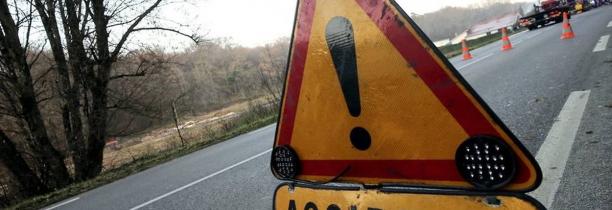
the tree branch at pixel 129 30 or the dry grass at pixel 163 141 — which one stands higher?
the tree branch at pixel 129 30

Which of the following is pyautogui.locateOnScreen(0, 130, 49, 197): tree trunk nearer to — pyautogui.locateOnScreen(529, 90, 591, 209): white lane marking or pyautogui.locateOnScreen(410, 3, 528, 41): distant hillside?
pyautogui.locateOnScreen(529, 90, 591, 209): white lane marking

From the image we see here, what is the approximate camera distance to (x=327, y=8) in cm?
138

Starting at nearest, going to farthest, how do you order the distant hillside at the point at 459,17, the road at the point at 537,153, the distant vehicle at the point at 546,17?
the road at the point at 537,153, the distant vehicle at the point at 546,17, the distant hillside at the point at 459,17

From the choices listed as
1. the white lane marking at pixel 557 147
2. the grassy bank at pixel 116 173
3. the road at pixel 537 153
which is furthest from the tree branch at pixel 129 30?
the white lane marking at pixel 557 147

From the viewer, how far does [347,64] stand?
1342 millimetres

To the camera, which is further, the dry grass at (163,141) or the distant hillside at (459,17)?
the distant hillside at (459,17)

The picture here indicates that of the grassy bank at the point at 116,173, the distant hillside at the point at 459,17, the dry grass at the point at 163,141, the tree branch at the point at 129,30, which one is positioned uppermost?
the tree branch at the point at 129,30

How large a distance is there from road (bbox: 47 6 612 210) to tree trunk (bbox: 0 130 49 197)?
14.8 feet

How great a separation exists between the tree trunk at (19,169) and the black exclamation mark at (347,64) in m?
12.1

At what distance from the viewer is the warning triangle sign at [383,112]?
3.57 feet

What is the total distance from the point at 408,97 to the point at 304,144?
0.51 meters

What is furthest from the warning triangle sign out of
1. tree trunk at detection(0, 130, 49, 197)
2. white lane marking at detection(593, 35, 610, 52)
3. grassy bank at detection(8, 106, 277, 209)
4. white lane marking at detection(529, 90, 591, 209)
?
tree trunk at detection(0, 130, 49, 197)

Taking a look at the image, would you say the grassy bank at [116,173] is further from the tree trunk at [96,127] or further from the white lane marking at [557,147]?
the white lane marking at [557,147]

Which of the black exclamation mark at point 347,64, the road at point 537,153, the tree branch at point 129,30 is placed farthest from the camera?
the tree branch at point 129,30
